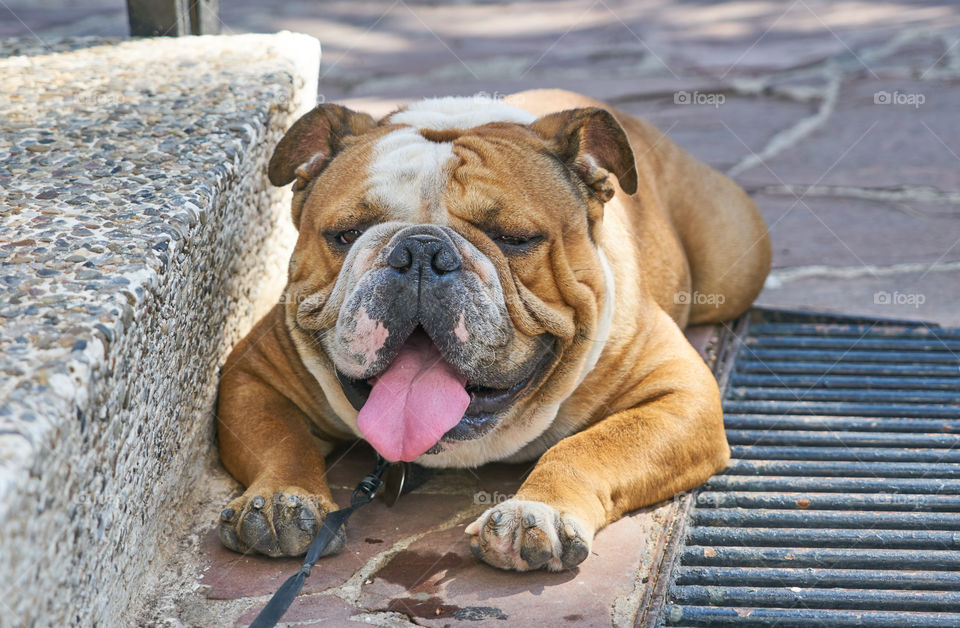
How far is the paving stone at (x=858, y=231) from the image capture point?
496 cm

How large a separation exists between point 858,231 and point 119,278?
12.8ft

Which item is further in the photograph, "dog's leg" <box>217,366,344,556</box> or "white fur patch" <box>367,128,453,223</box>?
"white fur patch" <box>367,128,453,223</box>

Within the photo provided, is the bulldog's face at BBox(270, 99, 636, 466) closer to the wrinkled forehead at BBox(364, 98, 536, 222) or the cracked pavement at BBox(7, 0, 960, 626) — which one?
the wrinkled forehead at BBox(364, 98, 536, 222)

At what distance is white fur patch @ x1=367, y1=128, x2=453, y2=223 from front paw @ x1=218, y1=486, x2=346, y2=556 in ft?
2.48

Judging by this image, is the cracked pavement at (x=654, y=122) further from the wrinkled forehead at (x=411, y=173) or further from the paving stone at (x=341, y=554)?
the wrinkled forehead at (x=411, y=173)

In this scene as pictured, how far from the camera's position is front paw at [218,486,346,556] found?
262 cm

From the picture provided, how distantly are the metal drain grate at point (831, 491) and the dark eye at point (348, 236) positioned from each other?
111 cm

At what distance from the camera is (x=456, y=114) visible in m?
3.25

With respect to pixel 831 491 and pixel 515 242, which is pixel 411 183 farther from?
pixel 831 491

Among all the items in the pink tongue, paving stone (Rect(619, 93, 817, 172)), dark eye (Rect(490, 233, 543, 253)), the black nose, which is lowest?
paving stone (Rect(619, 93, 817, 172))

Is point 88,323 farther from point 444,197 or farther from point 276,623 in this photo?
point 444,197

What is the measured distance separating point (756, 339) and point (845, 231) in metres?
1.36

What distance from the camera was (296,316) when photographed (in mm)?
2928

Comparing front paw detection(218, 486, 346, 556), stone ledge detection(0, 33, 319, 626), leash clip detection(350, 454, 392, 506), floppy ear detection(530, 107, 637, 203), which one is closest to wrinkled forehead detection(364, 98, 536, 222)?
floppy ear detection(530, 107, 637, 203)
